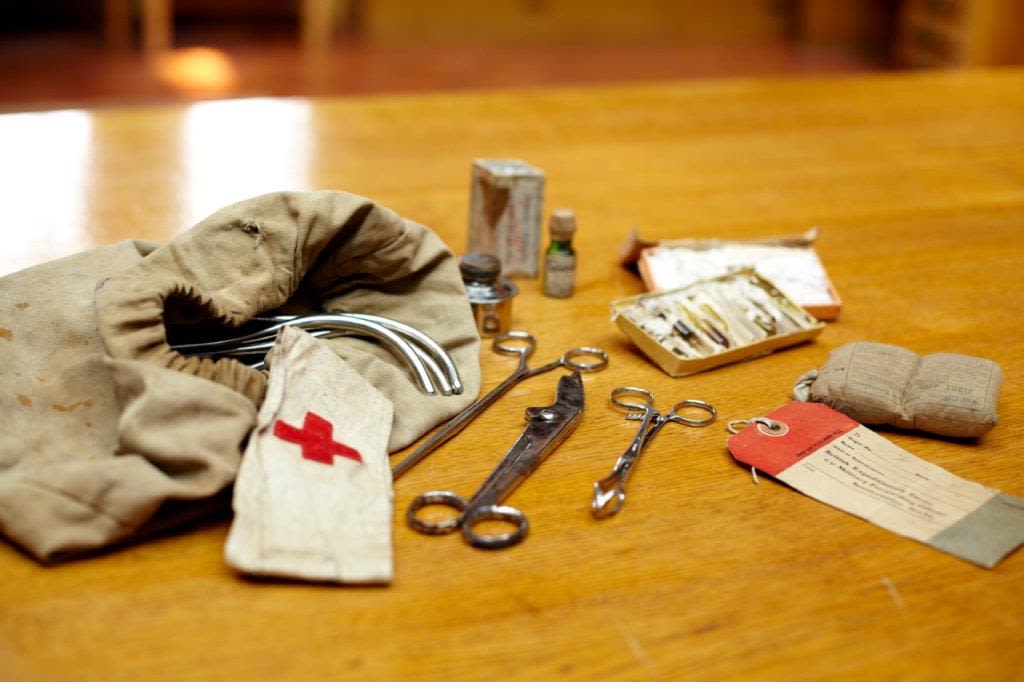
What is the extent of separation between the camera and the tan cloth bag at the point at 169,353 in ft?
2.37

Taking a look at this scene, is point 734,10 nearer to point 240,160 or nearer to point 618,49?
point 618,49

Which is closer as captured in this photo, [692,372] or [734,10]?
[692,372]

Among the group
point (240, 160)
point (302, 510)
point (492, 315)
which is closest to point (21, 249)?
point (240, 160)

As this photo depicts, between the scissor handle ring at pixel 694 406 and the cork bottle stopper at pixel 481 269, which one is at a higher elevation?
the cork bottle stopper at pixel 481 269

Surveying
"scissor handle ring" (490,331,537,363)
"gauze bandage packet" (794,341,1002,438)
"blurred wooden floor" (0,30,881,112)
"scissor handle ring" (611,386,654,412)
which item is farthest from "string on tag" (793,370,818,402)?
"blurred wooden floor" (0,30,881,112)

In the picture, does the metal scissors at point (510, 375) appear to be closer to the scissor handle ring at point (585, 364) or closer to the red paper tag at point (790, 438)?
the scissor handle ring at point (585, 364)

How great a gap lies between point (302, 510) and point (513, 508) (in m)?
0.15

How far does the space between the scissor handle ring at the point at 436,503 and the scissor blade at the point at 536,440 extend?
0.03 feet

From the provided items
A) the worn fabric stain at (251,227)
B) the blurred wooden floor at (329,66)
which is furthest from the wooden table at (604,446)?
the blurred wooden floor at (329,66)

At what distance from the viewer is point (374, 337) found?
0.98 meters

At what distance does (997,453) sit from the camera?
0.90 metres

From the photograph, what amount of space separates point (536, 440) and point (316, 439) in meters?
0.17

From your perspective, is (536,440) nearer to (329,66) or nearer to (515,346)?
(515,346)

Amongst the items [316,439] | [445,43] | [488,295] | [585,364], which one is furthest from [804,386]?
[445,43]
